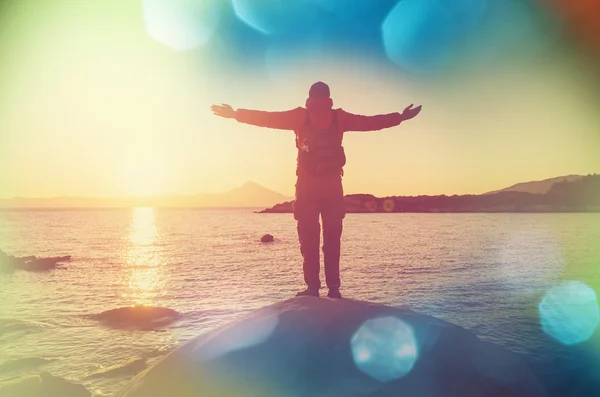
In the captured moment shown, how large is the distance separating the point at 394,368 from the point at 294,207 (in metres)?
4.43

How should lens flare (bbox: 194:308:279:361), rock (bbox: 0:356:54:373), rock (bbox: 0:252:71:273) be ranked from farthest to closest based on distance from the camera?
rock (bbox: 0:252:71:273) → rock (bbox: 0:356:54:373) → lens flare (bbox: 194:308:279:361)

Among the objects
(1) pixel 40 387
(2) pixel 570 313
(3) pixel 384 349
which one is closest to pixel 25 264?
(1) pixel 40 387

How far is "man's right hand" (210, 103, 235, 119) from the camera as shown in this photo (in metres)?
9.32

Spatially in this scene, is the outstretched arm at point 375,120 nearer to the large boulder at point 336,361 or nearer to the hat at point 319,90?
the hat at point 319,90

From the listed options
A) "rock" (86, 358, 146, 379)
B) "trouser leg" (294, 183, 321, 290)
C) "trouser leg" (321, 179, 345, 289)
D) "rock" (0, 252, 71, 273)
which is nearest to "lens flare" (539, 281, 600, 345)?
"trouser leg" (321, 179, 345, 289)

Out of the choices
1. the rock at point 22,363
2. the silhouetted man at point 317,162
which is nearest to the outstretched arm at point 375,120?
the silhouetted man at point 317,162

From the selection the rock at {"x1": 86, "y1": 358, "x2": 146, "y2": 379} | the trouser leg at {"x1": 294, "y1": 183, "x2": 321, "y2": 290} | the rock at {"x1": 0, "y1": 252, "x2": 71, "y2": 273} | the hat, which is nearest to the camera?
the hat

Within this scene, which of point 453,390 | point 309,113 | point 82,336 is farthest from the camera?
point 82,336

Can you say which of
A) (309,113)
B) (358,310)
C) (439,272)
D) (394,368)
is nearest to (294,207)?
(309,113)

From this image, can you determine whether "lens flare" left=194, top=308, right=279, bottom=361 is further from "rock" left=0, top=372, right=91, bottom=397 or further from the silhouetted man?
"rock" left=0, top=372, right=91, bottom=397

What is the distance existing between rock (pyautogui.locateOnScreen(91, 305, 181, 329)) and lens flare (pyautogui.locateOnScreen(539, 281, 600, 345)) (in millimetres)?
15118

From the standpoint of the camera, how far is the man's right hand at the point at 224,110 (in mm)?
9320

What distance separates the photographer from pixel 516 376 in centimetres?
596

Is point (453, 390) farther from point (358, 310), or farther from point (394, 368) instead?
point (358, 310)
